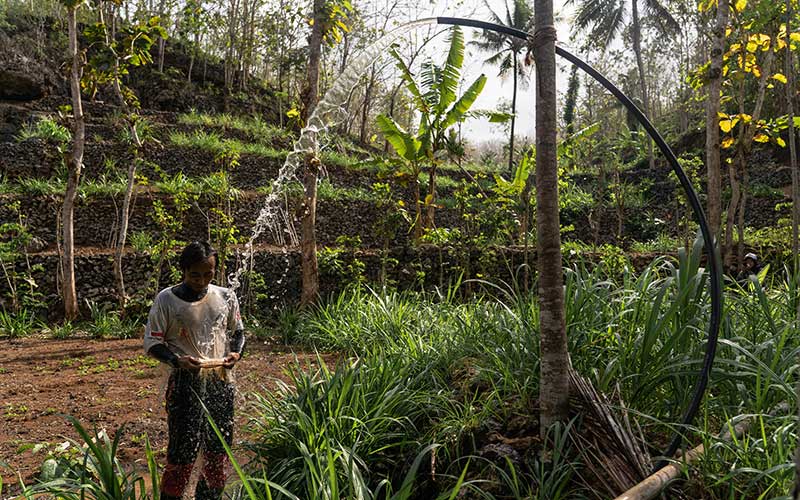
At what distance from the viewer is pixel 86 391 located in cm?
475

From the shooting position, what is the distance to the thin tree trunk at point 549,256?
7.98 ft

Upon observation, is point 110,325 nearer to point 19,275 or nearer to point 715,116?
point 19,275

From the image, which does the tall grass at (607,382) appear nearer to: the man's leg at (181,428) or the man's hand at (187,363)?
the man's leg at (181,428)

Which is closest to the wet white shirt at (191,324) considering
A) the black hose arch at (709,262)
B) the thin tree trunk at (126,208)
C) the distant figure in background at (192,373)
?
the distant figure in background at (192,373)

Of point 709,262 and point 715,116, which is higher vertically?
point 715,116

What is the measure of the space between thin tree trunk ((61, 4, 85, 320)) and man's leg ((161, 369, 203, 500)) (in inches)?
220

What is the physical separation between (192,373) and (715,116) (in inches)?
203

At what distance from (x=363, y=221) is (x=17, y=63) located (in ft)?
35.8

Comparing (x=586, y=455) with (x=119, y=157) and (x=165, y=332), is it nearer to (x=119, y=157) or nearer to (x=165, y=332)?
(x=165, y=332)

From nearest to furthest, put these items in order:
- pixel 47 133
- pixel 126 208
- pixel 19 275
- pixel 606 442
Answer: pixel 606 442 < pixel 126 208 < pixel 19 275 < pixel 47 133

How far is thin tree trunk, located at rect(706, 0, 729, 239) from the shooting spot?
16.3 ft

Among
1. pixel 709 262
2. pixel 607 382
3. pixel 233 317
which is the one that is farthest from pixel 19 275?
pixel 709 262

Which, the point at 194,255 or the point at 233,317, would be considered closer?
the point at 194,255

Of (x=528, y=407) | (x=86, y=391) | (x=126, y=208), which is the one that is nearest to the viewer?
(x=528, y=407)
